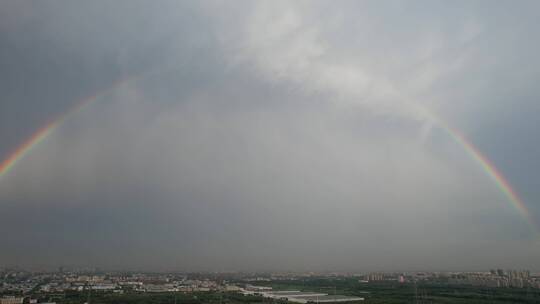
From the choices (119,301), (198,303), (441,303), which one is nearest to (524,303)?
(441,303)

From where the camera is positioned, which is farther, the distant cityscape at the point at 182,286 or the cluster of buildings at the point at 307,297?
the distant cityscape at the point at 182,286

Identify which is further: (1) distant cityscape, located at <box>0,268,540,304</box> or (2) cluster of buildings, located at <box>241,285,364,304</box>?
(1) distant cityscape, located at <box>0,268,540,304</box>

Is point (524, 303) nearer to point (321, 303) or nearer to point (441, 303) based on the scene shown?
point (441, 303)

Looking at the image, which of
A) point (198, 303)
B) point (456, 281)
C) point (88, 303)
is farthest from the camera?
point (456, 281)

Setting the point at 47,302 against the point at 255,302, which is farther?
the point at 255,302

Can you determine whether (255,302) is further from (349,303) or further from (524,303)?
(524,303)

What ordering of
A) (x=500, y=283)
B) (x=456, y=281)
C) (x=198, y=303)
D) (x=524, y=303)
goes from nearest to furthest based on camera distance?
1. (x=198, y=303)
2. (x=524, y=303)
3. (x=500, y=283)
4. (x=456, y=281)

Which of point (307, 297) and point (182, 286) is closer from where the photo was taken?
point (307, 297)

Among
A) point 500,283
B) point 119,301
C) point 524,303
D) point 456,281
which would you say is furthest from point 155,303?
point 456,281

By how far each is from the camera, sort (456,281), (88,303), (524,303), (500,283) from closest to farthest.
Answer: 1. (88,303)
2. (524,303)
3. (500,283)
4. (456,281)
